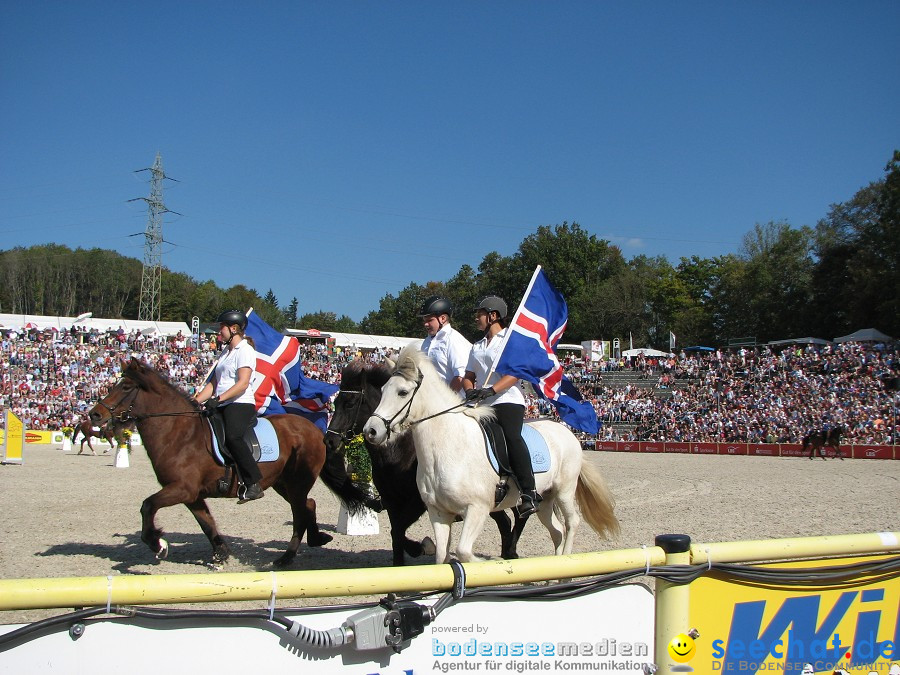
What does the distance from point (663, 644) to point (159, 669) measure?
6.23 feet

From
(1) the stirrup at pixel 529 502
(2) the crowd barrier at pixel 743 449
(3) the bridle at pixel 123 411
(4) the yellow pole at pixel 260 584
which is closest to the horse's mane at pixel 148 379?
(3) the bridle at pixel 123 411

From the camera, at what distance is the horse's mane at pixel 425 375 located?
599cm

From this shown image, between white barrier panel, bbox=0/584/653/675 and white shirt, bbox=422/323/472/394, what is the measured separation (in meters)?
4.31

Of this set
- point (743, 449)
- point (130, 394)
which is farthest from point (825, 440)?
point (130, 394)

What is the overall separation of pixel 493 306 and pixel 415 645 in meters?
4.60

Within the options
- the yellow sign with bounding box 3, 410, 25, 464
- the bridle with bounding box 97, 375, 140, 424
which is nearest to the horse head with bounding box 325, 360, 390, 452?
the bridle with bounding box 97, 375, 140, 424

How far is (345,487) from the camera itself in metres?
8.64

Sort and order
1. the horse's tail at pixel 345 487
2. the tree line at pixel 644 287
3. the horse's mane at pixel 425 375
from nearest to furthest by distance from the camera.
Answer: the horse's mane at pixel 425 375, the horse's tail at pixel 345 487, the tree line at pixel 644 287

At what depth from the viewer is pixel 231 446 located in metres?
7.69

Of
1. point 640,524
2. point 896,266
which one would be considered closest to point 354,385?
point 640,524

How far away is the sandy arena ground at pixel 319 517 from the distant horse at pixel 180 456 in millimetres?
368

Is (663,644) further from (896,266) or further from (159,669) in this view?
(896,266)

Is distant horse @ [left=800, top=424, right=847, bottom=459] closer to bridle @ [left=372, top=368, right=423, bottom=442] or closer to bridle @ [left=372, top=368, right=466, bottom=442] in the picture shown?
bridle @ [left=372, top=368, right=466, bottom=442]

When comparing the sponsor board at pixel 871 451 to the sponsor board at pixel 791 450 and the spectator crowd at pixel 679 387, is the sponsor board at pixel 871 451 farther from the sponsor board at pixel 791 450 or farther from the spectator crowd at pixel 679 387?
the sponsor board at pixel 791 450
